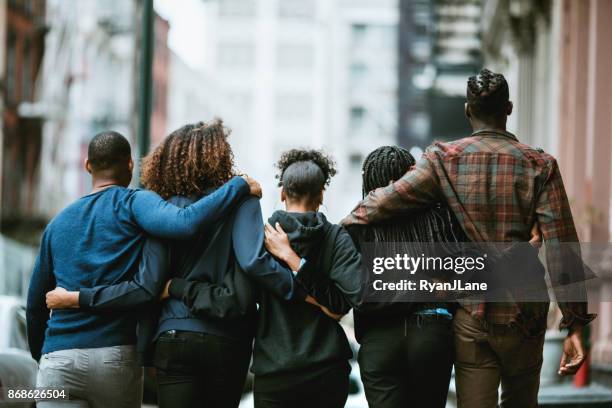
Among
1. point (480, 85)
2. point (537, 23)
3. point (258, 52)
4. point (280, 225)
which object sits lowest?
point (280, 225)

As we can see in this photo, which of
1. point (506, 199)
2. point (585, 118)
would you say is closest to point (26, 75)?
point (585, 118)

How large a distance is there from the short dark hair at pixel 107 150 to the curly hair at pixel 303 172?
2.73 ft

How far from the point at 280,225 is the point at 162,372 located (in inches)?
37.1

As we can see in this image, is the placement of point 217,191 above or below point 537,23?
below

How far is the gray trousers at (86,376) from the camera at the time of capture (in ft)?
16.7

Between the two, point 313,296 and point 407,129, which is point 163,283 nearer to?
point 313,296

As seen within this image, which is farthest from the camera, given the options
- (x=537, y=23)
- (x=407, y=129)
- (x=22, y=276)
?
(x=407, y=129)

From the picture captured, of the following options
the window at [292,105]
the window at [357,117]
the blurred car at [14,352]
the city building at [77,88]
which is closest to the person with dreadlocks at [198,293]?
the blurred car at [14,352]

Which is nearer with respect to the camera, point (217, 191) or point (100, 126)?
point (217, 191)

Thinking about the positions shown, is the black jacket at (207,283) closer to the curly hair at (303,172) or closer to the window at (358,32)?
the curly hair at (303,172)

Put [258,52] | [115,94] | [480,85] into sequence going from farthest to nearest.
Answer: [258,52] < [115,94] < [480,85]

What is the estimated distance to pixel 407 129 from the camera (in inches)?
3661

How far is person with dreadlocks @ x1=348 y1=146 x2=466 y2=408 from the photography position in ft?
16.4

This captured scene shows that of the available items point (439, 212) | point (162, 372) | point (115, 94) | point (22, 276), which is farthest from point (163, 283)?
point (115, 94)
